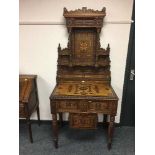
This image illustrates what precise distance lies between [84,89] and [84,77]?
10.7 inches

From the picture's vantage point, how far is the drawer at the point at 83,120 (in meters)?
2.30

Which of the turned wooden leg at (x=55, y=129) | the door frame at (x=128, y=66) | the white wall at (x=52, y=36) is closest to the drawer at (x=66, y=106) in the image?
the turned wooden leg at (x=55, y=129)

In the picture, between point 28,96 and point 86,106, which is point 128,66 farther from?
point 28,96

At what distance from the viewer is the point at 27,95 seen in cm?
238

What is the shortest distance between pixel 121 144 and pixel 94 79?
934 mm

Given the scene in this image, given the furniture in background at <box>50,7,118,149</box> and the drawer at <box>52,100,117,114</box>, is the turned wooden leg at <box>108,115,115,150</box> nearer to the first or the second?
the furniture in background at <box>50,7,118,149</box>

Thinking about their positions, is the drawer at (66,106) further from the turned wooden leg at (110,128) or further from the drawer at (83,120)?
the turned wooden leg at (110,128)

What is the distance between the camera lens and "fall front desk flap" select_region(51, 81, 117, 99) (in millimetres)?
2264

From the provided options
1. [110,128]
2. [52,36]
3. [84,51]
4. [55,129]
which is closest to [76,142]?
[55,129]

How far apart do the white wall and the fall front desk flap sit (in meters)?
0.29

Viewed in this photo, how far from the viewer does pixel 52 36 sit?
260 centimetres

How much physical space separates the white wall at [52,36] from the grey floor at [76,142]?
0.59m

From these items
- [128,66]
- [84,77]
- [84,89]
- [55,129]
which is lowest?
A: [55,129]
